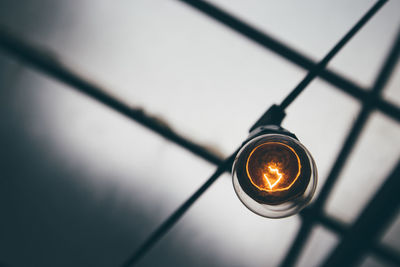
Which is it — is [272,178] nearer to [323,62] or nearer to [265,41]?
[323,62]

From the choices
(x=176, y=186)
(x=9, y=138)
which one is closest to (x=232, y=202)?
(x=176, y=186)

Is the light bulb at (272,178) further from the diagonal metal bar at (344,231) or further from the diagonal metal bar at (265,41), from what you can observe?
the diagonal metal bar at (344,231)

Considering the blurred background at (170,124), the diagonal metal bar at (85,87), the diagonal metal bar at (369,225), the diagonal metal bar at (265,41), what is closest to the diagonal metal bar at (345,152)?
the blurred background at (170,124)

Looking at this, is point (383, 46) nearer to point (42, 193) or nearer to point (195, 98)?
point (195, 98)

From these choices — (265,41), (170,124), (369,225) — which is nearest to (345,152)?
(369,225)

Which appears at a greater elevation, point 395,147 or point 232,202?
point 395,147

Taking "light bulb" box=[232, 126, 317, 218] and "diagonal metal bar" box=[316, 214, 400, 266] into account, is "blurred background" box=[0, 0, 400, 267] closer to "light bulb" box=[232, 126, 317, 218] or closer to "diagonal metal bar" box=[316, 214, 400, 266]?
"diagonal metal bar" box=[316, 214, 400, 266]

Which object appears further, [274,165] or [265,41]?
[265,41]
